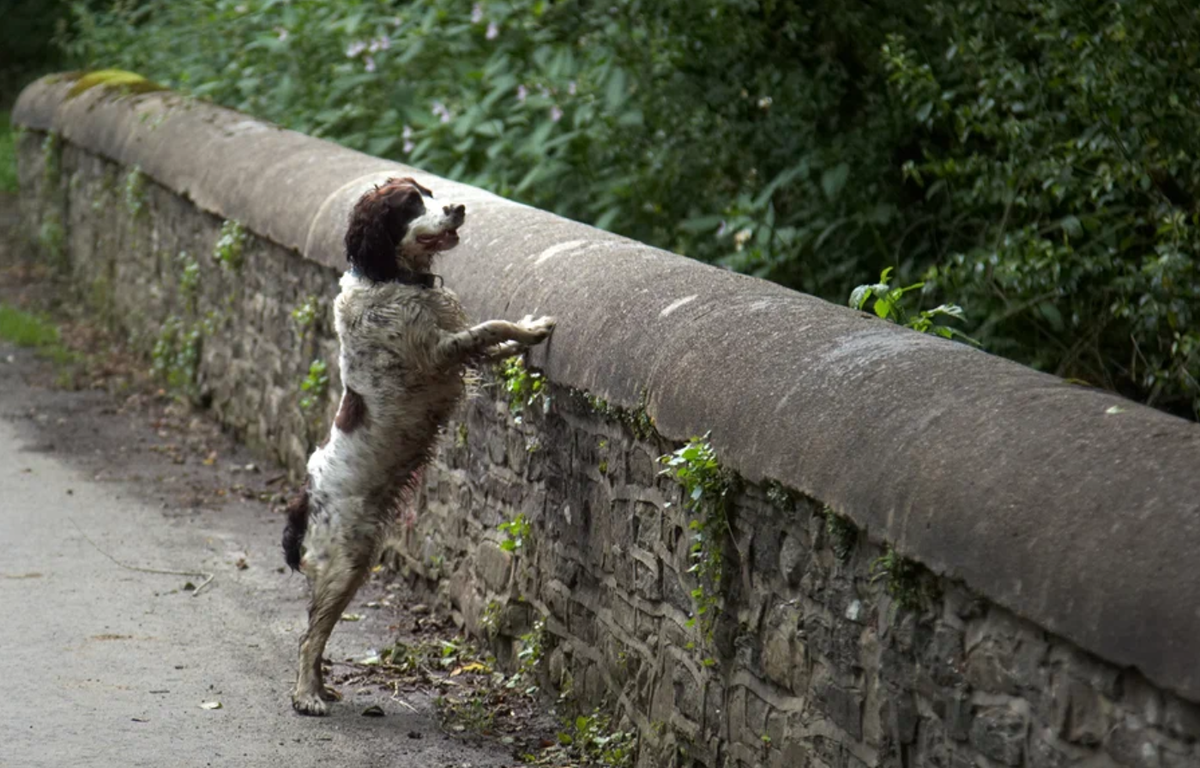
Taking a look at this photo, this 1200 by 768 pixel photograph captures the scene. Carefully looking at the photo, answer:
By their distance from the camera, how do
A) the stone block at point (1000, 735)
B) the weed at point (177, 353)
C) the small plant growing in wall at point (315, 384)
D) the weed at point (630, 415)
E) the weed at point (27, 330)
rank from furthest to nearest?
the weed at point (27, 330), the weed at point (177, 353), the small plant growing in wall at point (315, 384), the weed at point (630, 415), the stone block at point (1000, 735)

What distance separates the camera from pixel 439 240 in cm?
506

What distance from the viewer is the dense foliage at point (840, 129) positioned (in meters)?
5.89

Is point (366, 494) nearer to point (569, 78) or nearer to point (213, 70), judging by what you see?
point (569, 78)

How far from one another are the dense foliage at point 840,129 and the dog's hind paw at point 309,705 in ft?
9.44

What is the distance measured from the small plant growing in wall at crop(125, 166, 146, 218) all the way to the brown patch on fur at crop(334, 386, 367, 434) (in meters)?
5.28

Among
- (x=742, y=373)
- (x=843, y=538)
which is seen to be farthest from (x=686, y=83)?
(x=843, y=538)

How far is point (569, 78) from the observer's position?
9.50 meters

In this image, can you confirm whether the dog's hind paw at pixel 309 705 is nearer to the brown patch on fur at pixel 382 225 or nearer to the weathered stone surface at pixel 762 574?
the weathered stone surface at pixel 762 574

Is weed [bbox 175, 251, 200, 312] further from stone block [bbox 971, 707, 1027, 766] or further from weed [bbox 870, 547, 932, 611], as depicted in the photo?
stone block [bbox 971, 707, 1027, 766]

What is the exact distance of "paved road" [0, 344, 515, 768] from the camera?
4.89 metres

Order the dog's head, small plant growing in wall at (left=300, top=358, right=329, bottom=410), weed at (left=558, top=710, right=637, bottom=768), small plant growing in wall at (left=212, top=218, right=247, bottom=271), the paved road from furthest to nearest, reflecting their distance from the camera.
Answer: small plant growing in wall at (left=212, top=218, right=247, bottom=271), small plant growing in wall at (left=300, top=358, right=329, bottom=410), the dog's head, the paved road, weed at (left=558, top=710, right=637, bottom=768)

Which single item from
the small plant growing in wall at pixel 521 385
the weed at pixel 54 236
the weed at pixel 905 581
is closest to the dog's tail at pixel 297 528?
the small plant growing in wall at pixel 521 385

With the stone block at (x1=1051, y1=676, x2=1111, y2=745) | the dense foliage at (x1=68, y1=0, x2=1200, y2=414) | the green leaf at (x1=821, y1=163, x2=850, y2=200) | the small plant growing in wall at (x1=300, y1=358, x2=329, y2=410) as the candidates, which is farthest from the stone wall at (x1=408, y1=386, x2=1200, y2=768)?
the green leaf at (x1=821, y1=163, x2=850, y2=200)

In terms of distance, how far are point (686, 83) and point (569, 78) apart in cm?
125
